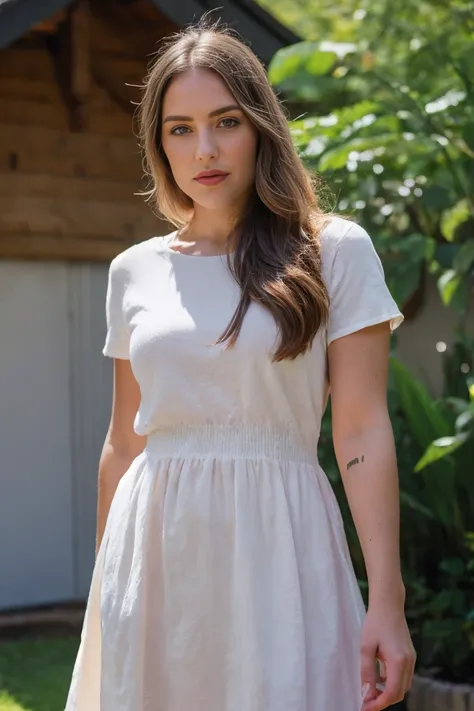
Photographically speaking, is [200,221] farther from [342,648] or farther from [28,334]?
[28,334]

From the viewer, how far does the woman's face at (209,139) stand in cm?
235

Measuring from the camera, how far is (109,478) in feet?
8.49

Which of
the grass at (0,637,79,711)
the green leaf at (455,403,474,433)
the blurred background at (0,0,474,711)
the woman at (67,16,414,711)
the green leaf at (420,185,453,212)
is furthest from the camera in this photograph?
the green leaf at (420,185,453,212)

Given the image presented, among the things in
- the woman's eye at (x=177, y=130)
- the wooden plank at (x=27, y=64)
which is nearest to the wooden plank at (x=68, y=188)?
the wooden plank at (x=27, y=64)

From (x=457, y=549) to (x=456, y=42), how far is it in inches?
100

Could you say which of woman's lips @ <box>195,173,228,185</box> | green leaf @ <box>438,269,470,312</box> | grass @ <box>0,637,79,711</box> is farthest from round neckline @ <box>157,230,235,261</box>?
grass @ <box>0,637,79,711</box>

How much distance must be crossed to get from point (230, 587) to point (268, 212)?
733 millimetres

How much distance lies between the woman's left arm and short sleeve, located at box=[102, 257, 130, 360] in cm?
51

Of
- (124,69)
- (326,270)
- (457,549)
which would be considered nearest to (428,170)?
(457,549)

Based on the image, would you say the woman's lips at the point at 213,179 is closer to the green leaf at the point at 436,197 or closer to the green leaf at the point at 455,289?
the green leaf at the point at 455,289

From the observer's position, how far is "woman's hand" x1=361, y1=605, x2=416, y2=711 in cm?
202

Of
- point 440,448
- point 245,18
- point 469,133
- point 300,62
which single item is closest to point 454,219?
point 469,133

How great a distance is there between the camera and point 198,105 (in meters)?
2.36

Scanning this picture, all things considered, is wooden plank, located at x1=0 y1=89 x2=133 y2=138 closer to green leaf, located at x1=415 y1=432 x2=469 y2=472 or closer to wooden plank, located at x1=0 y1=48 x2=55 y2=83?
wooden plank, located at x1=0 y1=48 x2=55 y2=83
